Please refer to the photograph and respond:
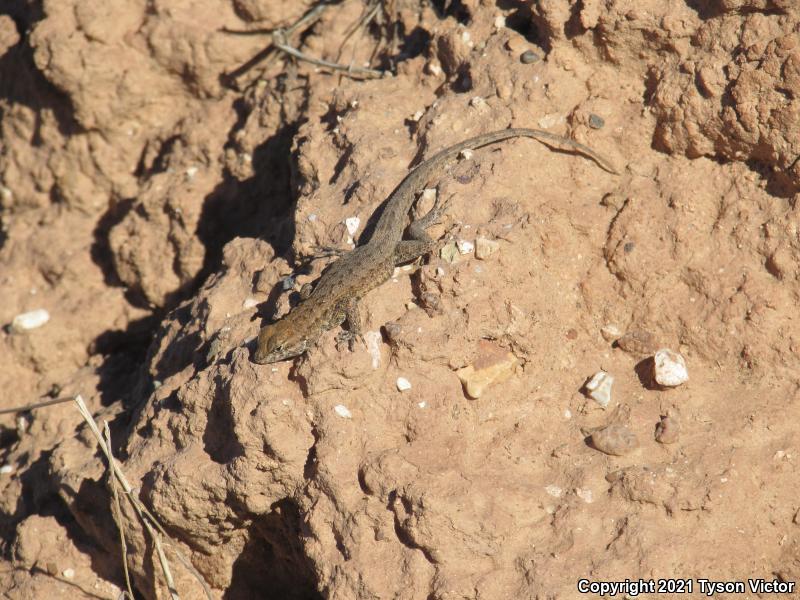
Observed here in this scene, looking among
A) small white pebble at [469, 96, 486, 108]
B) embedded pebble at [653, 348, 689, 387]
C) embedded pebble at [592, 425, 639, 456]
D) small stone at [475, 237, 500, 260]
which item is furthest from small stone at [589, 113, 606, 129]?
embedded pebble at [592, 425, 639, 456]

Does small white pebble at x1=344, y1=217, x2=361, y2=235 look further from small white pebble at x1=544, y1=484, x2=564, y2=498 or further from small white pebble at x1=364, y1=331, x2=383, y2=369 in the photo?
small white pebble at x1=544, y1=484, x2=564, y2=498

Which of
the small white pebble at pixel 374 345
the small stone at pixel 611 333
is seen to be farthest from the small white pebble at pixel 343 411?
the small stone at pixel 611 333

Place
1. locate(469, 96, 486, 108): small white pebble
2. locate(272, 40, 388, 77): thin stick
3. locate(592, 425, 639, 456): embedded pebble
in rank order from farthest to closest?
locate(272, 40, 388, 77): thin stick, locate(469, 96, 486, 108): small white pebble, locate(592, 425, 639, 456): embedded pebble

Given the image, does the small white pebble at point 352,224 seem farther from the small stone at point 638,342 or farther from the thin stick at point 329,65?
the small stone at point 638,342

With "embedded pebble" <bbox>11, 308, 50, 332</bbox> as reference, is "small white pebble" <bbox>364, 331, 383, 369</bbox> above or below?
above

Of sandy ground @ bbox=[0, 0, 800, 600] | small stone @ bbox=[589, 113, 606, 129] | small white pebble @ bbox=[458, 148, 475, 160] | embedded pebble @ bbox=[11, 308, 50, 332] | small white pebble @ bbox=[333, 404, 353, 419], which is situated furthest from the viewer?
embedded pebble @ bbox=[11, 308, 50, 332]

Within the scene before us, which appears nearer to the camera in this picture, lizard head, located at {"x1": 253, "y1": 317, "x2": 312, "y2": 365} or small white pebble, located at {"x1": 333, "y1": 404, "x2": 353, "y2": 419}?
small white pebble, located at {"x1": 333, "y1": 404, "x2": 353, "y2": 419}
